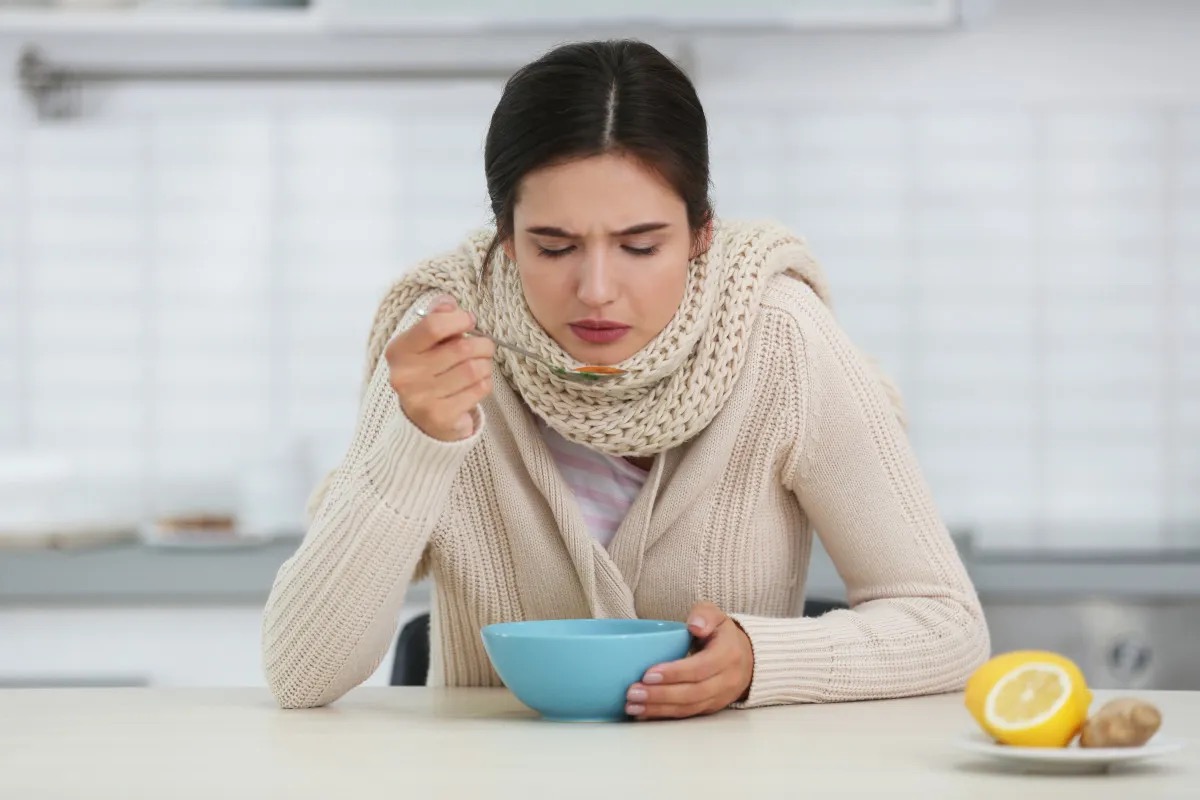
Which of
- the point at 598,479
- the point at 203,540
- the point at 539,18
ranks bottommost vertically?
the point at 203,540

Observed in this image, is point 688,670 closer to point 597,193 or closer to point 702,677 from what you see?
point 702,677

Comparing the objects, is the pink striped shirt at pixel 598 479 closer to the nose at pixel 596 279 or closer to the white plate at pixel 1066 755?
the nose at pixel 596 279

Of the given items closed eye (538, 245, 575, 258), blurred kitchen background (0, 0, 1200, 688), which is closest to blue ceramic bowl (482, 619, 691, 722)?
closed eye (538, 245, 575, 258)

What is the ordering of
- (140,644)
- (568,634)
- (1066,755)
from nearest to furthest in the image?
(1066,755), (568,634), (140,644)

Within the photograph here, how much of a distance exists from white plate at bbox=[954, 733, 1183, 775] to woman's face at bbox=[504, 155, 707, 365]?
570mm

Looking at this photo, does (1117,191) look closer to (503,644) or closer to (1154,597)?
(1154,597)

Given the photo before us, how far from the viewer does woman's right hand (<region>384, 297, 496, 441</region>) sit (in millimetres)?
1271

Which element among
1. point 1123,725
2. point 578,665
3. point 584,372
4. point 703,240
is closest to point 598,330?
point 584,372

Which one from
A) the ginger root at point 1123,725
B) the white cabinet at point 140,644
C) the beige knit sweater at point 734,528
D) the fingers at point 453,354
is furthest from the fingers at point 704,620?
the white cabinet at point 140,644

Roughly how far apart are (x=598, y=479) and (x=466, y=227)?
1696 millimetres

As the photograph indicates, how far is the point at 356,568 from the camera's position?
140 centimetres

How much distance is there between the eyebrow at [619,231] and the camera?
4.67 ft

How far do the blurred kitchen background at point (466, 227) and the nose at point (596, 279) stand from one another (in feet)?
5.31

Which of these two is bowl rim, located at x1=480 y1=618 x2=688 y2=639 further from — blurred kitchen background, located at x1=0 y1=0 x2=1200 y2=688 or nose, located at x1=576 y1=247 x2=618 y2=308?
blurred kitchen background, located at x1=0 y1=0 x2=1200 y2=688
